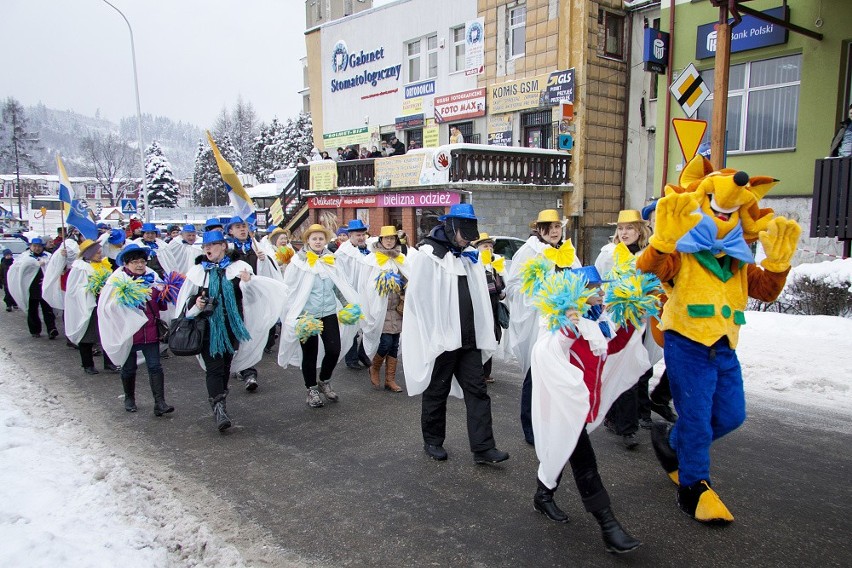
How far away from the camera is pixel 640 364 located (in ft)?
13.2

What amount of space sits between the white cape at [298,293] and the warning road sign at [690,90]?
5631 millimetres

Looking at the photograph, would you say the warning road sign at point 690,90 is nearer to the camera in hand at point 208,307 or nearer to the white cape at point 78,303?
the camera in hand at point 208,307

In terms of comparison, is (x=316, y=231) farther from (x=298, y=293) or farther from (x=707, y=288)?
(x=707, y=288)

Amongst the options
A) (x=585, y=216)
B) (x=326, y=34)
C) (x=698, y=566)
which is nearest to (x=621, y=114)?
(x=585, y=216)

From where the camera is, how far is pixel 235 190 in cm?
750

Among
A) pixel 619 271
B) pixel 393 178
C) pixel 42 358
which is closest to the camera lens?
pixel 619 271

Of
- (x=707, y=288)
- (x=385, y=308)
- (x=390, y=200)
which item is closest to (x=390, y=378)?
(x=385, y=308)

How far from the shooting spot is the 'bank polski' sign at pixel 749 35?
1313 cm

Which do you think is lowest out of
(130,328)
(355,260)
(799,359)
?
(799,359)

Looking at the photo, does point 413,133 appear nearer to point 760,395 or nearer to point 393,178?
point 393,178

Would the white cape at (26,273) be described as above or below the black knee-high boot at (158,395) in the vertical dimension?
above

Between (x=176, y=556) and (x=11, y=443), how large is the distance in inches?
101

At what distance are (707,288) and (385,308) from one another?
4.30 m

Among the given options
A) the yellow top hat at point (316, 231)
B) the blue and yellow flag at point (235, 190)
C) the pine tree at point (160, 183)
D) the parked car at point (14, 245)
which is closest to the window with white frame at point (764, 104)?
the yellow top hat at point (316, 231)
